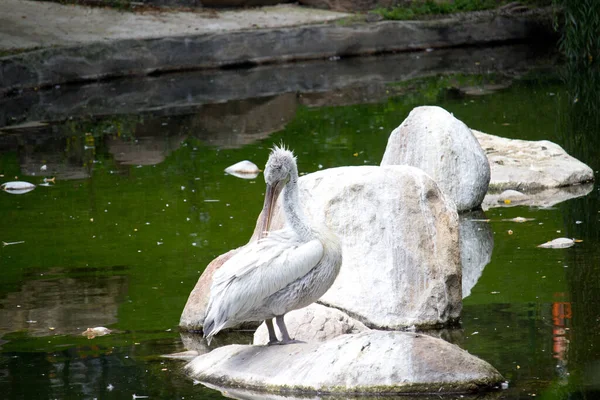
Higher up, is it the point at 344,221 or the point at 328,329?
the point at 344,221

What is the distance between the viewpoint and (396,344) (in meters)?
5.22

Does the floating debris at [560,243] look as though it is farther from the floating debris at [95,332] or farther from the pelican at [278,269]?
the floating debris at [95,332]

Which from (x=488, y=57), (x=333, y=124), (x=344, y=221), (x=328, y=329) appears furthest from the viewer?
(x=488, y=57)

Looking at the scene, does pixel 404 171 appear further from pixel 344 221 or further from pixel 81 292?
pixel 81 292

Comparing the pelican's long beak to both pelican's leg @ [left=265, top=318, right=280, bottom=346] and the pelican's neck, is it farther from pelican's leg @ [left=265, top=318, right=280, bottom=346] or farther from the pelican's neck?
pelican's leg @ [left=265, top=318, right=280, bottom=346]

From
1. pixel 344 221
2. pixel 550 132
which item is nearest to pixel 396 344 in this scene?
pixel 344 221

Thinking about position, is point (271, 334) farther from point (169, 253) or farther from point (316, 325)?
point (169, 253)

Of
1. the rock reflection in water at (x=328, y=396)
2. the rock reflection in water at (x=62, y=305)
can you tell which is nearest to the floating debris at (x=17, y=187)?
the rock reflection in water at (x=62, y=305)

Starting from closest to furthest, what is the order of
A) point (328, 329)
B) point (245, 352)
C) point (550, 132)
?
point (245, 352)
point (328, 329)
point (550, 132)

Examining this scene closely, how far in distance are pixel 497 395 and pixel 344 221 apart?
6.01ft

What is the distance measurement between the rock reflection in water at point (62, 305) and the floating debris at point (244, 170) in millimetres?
3482

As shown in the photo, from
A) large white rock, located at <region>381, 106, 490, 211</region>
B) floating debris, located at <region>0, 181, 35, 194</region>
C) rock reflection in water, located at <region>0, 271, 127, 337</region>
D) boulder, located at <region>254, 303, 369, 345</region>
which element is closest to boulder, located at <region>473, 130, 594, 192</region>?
large white rock, located at <region>381, 106, 490, 211</region>

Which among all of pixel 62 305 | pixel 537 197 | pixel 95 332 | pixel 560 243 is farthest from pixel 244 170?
pixel 95 332

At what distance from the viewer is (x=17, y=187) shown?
1095 centimetres
